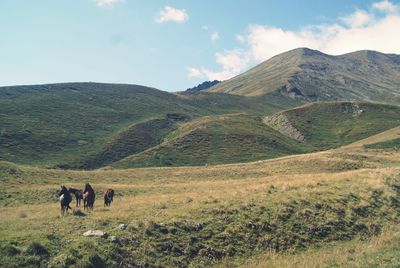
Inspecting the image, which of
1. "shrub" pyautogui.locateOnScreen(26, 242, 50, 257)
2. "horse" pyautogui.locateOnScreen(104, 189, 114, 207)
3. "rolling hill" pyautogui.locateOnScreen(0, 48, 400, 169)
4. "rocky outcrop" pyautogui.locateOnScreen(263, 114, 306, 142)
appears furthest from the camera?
"rocky outcrop" pyautogui.locateOnScreen(263, 114, 306, 142)

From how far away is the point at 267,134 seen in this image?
5487 inches

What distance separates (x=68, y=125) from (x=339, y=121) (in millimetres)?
106967

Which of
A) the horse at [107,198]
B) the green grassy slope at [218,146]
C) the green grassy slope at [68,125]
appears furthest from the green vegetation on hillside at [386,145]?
the horse at [107,198]

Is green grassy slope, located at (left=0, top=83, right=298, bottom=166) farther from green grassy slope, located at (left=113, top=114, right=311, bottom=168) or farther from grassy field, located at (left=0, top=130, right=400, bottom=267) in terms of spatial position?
grassy field, located at (left=0, top=130, right=400, bottom=267)

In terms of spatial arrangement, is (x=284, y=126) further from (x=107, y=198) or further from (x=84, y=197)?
(x=84, y=197)

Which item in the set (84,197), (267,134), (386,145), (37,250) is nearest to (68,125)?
(267,134)

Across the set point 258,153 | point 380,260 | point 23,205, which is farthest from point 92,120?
point 380,260

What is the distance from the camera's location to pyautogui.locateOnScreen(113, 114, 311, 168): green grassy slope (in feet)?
363

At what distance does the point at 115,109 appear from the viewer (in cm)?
17850

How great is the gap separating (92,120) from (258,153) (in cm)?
6838

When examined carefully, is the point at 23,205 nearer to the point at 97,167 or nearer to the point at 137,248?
the point at 137,248

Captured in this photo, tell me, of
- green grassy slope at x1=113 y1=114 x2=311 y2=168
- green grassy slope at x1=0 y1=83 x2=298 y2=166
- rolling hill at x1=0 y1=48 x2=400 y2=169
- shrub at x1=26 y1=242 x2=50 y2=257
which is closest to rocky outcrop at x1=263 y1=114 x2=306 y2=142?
rolling hill at x1=0 y1=48 x2=400 y2=169

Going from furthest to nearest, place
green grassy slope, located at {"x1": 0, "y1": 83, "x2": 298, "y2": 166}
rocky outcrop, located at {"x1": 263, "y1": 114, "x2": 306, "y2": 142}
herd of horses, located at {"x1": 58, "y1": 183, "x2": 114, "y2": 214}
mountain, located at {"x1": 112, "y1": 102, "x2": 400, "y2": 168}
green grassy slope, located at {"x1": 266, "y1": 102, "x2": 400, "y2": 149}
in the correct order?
rocky outcrop, located at {"x1": 263, "y1": 114, "x2": 306, "y2": 142} < green grassy slope, located at {"x1": 266, "y1": 102, "x2": 400, "y2": 149} < mountain, located at {"x1": 112, "y1": 102, "x2": 400, "y2": 168} < green grassy slope, located at {"x1": 0, "y1": 83, "x2": 298, "y2": 166} < herd of horses, located at {"x1": 58, "y1": 183, "x2": 114, "y2": 214}

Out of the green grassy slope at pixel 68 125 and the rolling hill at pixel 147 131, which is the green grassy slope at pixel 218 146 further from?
the green grassy slope at pixel 68 125
